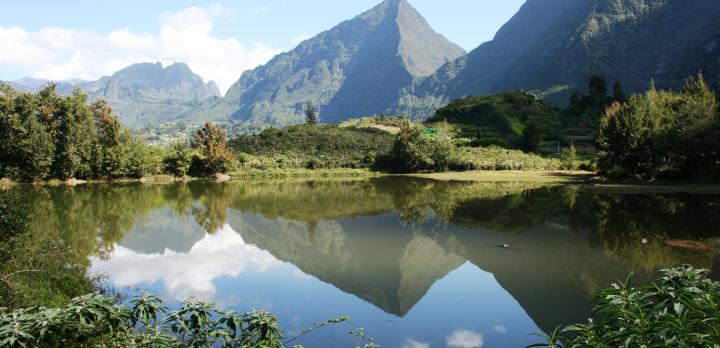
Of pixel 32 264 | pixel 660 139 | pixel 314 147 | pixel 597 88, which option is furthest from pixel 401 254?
pixel 597 88

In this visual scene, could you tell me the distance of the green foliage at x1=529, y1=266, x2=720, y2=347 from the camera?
4.11 m

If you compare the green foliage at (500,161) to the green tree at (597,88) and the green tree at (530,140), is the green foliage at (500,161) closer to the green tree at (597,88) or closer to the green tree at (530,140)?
the green tree at (530,140)

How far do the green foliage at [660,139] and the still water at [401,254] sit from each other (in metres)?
9.88

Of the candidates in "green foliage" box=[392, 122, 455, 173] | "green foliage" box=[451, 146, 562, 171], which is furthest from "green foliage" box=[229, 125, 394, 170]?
"green foliage" box=[451, 146, 562, 171]

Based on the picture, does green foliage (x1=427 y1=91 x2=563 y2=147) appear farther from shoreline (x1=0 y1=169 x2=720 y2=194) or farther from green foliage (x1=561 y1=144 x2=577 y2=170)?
shoreline (x1=0 y1=169 x2=720 y2=194)

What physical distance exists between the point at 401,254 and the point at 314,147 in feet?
281

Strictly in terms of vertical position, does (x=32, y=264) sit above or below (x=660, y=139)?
below

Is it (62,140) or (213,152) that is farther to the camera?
(213,152)

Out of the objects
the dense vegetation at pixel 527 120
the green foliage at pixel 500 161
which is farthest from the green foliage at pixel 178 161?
the dense vegetation at pixel 527 120

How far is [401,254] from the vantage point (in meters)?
23.6

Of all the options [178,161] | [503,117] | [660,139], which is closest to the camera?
[660,139]

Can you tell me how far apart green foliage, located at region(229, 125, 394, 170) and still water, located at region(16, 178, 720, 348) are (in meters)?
50.8

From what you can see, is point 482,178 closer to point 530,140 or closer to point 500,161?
point 500,161

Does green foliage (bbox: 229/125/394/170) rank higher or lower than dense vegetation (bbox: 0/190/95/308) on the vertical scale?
higher
